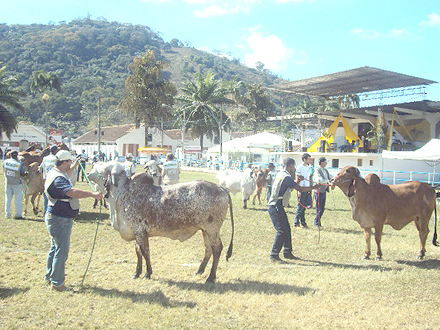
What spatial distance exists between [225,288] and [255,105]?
59.5 meters

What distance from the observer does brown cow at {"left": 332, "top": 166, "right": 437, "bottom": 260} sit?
7.99 m

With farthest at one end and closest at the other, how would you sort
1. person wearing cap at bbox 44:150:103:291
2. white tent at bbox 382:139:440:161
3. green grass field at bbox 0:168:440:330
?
white tent at bbox 382:139:440:161
person wearing cap at bbox 44:150:103:291
green grass field at bbox 0:168:440:330

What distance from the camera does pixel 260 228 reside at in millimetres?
11375

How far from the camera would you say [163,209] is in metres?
6.42

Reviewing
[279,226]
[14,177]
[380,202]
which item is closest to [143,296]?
[279,226]

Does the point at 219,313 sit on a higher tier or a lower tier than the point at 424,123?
lower

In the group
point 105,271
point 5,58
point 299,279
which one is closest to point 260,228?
point 299,279

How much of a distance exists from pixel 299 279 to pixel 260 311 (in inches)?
63.8

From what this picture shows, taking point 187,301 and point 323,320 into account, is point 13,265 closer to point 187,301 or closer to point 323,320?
point 187,301

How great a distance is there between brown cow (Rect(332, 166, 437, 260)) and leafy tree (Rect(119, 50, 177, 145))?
49.1 metres

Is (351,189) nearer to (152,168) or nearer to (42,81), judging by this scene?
(152,168)

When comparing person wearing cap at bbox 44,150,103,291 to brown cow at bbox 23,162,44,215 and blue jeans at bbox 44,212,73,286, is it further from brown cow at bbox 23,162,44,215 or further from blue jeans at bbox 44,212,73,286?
brown cow at bbox 23,162,44,215

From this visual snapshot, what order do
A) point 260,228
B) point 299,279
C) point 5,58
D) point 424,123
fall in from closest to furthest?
point 299,279 < point 260,228 < point 424,123 < point 5,58

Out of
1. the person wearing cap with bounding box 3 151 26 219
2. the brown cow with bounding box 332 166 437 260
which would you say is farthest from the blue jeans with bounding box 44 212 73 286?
the person wearing cap with bounding box 3 151 26 219
